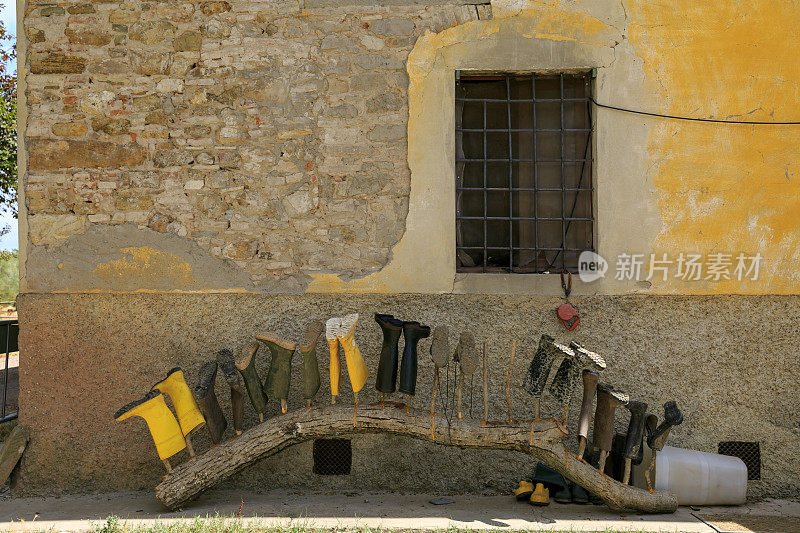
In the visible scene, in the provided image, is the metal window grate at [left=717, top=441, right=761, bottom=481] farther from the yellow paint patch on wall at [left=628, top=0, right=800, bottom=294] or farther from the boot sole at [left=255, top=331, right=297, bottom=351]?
the boot sole at [left=255, top=331, right=297, bottom=351]

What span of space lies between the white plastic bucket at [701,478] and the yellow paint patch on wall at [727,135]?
1.08 meters

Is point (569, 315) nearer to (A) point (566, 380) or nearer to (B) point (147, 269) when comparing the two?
(A) point (566, 380)

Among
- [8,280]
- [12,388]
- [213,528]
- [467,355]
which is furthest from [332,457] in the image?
[8,280]

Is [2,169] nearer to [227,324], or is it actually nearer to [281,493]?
[227,324]

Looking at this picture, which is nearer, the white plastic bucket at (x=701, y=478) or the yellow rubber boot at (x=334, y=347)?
the yellow rubber boot at (x=334, y=347)

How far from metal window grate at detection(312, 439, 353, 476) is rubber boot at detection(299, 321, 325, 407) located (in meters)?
0.50

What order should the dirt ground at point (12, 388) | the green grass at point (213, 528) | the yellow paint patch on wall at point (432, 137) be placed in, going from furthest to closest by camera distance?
the dirt ground at point (12, 388) < the yellow paint patch on wall at point (432, 137) < the green grass at point (213, 528)

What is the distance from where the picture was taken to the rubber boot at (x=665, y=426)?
A: 3539mm

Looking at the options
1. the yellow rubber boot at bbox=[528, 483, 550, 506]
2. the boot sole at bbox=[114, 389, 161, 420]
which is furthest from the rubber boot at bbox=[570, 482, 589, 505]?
the boot sole at bbox=[114, 389, 161, 420]

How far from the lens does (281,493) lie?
4.07m

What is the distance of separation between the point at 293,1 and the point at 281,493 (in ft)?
10.7

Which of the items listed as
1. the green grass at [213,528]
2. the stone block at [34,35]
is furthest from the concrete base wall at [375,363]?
the stone block at [34,35]

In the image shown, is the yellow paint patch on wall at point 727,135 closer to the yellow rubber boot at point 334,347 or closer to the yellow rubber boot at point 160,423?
the yellow rubber boot at point 334,347

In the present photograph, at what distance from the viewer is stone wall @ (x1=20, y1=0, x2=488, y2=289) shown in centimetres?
417
